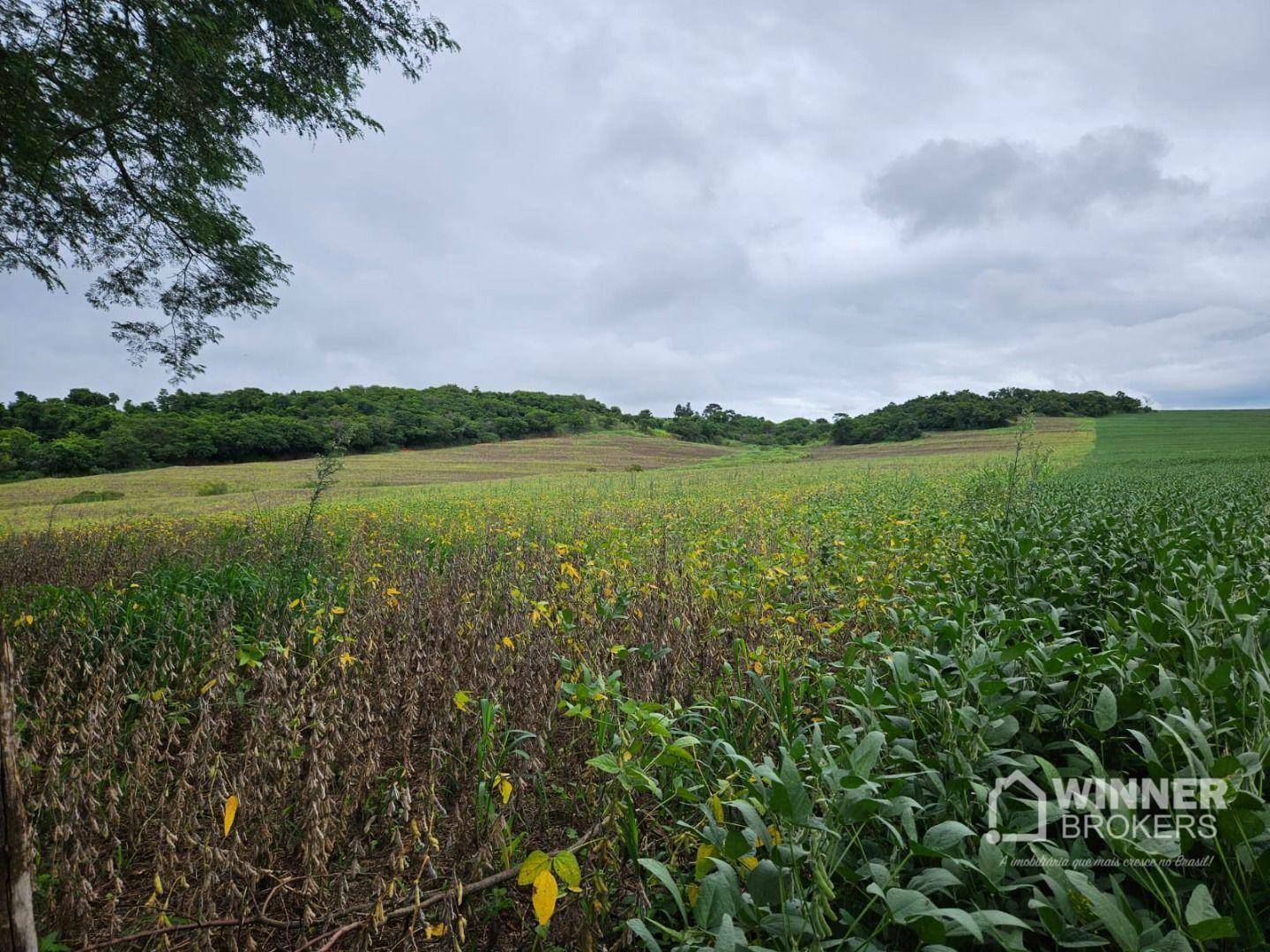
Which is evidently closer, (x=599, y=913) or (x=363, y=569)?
(x=599, y=913)

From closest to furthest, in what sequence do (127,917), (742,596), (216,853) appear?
(216,853)
(127,917)
(742,596)

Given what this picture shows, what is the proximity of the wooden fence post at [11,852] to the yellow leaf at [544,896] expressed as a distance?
1049 mm

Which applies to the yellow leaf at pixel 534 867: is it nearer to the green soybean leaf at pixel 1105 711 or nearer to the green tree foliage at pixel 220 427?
the green soybean leaf at pixel 1105 711

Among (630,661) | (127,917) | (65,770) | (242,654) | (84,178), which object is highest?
(84,178)

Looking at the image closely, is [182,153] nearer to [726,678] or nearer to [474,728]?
Result: [474,728]

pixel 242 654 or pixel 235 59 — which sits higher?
pixel 235 59

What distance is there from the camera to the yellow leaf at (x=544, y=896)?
133 cm

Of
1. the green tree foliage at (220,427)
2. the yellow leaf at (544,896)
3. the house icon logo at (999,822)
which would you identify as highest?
the green tree foliage at (220,427)

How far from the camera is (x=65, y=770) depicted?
2580mm

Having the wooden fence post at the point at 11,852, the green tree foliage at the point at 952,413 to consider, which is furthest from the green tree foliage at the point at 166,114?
the green tree foliage at the point at 952,413

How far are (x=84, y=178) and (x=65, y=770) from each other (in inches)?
269

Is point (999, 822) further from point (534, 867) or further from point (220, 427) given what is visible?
point (220, 427)

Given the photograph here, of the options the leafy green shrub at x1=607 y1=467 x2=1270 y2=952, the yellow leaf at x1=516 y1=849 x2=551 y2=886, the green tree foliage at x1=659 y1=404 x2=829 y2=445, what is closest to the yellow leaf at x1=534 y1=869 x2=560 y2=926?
the yellow leaf at x1=516 y1=849 x2=551 y2=886

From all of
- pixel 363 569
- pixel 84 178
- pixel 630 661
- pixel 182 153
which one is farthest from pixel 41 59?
pixel 630 661
